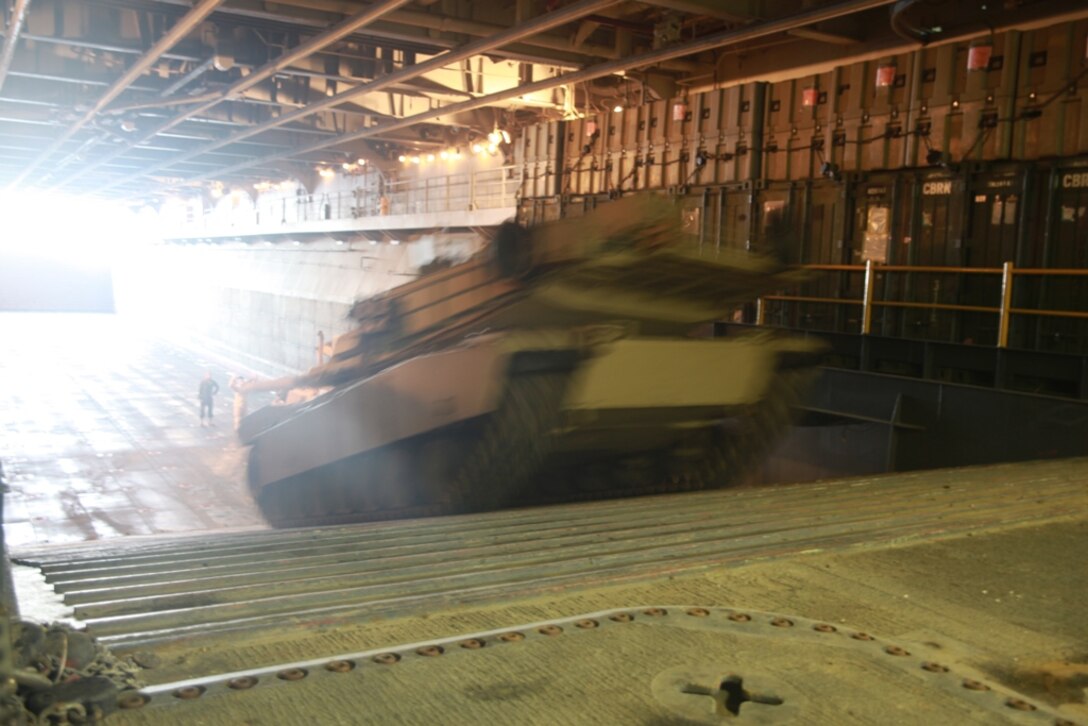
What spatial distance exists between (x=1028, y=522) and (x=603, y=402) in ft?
8.32

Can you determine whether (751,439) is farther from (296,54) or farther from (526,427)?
(296,54)

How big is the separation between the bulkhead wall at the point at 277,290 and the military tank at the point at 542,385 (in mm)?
13580

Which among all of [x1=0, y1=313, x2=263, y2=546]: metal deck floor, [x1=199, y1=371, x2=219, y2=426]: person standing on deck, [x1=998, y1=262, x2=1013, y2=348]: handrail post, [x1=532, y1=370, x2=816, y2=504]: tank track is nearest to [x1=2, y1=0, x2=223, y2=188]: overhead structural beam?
[x1=0, y1=313, x2=263, y2=546]: metal deck floor

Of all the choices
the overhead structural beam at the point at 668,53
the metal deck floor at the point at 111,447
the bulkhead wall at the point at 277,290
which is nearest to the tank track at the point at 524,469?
the metal deck floor at the point at 111,447

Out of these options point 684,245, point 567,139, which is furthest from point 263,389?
point 567,139

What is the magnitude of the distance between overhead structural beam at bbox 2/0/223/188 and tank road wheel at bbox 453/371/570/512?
8377 millimetres

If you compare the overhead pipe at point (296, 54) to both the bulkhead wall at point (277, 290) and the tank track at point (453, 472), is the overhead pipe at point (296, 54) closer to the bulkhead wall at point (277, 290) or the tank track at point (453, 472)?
the bulkhead wall at point (277, 290)

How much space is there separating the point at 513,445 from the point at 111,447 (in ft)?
58.8

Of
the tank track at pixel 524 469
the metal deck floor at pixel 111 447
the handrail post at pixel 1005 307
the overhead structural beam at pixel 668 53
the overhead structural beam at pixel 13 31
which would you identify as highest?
the overhead structural beam at pixel 13 31

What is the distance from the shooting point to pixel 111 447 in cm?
2119

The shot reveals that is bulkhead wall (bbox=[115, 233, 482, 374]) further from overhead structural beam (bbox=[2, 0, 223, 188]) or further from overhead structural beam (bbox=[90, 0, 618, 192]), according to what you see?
overhead structural beam (bbox=[2, 0, 223, 188])

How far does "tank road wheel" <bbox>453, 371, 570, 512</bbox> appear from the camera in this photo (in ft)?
19.4

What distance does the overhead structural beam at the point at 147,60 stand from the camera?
40.8 feet

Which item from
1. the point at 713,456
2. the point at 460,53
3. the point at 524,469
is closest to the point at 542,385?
the point at 524,469
